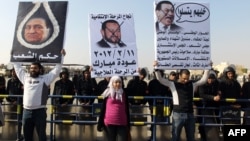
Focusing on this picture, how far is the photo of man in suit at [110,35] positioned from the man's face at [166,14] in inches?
35.9

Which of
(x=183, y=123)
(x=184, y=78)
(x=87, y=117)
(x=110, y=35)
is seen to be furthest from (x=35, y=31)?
(x=183, y=123)

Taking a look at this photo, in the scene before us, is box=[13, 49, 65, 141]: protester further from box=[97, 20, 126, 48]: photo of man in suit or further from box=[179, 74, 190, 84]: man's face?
box=[179, 74, 190, 84]: man's face

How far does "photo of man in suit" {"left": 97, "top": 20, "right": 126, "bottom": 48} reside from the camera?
7945mm

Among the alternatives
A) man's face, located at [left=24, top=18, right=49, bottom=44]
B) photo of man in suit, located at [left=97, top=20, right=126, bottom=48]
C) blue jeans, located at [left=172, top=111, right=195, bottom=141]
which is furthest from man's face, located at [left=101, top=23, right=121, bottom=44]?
blue jeans, located at [left=172, top=111, right=195, bottom=141]

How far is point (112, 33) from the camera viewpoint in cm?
801

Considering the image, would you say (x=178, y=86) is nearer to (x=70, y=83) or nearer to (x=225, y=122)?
(x=225, y=122)

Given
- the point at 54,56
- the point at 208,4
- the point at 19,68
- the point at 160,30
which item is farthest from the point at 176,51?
the point at 19,68

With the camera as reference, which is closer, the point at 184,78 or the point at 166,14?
the point at 184,78

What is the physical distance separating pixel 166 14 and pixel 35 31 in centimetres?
272

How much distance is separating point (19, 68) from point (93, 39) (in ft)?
5.28

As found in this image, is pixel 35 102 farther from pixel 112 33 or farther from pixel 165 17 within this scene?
pixel 165 17

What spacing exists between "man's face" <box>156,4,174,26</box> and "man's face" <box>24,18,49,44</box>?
2.33 m

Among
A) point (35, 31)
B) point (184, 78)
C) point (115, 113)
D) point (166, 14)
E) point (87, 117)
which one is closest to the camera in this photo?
point (115, 113)

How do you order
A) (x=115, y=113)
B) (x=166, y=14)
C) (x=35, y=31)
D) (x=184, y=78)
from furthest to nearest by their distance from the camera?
(x=35, y=31) < (x=166, y=14) < (x=184, y=78) < (x=115, y=113)
